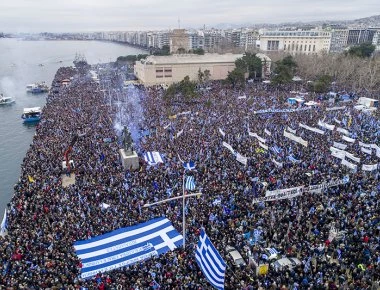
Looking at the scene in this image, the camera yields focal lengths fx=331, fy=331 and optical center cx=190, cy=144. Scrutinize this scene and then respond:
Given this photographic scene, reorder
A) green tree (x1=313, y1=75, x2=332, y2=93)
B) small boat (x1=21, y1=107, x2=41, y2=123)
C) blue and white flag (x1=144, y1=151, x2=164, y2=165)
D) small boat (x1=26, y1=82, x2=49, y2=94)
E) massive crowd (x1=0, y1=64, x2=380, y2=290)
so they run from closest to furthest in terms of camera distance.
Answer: massive crowd (x1=0, y1=64, x2=380, y2=290), blue and white flag (x1=144, y1=151, x2=164, y2=165), small boat (x1=21, y1=107, x2=41, y2=123), green tree (x1=313, y1=75, x2=332, y2=93), small boat (x1=26, y1=82, x2=49, y2=94)

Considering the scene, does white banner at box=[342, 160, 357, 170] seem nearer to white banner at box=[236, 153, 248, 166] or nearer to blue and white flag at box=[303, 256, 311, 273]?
white banner at box=[236, 153, 248, 166]

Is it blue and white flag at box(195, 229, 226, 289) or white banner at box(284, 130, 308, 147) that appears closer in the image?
blue and white flag at box(195, 229, 226, 289)

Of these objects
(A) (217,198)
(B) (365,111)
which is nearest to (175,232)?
(A) (217,198)

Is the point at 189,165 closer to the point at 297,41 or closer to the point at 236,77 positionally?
the point at 236,77

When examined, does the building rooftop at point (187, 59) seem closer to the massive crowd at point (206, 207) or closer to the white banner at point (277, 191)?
the massive crowd at point (206, 207)

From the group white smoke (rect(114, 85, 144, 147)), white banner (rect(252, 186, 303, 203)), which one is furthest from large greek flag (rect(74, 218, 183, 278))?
white smoke (rect(114, 85, 144, 147))

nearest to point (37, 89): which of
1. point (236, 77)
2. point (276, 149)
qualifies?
point (236, 77)

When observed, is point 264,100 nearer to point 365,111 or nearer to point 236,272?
point 365,111
